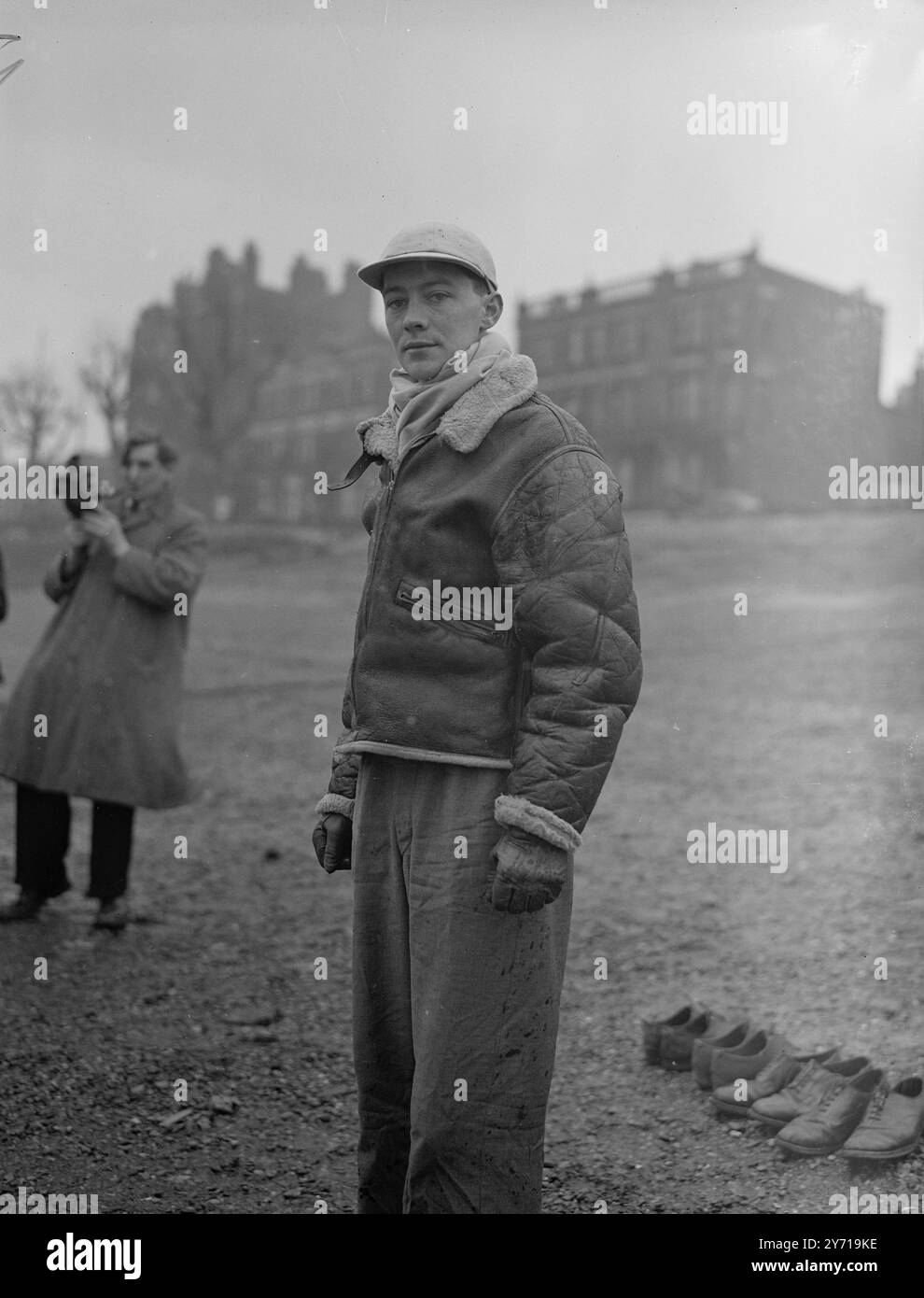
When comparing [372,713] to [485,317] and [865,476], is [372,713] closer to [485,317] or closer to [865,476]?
[485,317]

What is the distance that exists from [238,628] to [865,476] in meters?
3.76

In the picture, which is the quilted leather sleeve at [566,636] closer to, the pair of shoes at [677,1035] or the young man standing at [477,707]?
the young man standing at [477,707]

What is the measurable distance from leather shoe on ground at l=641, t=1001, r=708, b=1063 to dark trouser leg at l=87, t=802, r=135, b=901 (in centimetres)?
197

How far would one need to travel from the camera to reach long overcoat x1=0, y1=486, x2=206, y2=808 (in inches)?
164

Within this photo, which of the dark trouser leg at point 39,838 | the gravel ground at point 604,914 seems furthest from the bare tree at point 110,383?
the dark trouser leg at point 39,838

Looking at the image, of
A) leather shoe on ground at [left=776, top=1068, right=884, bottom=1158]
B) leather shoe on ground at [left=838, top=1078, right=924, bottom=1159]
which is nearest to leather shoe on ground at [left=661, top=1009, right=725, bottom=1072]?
leather shoe on ground at [left=776, top=1068, right=884, bottom=1158]

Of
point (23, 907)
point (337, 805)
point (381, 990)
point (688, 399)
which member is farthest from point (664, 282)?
point (23, 907)

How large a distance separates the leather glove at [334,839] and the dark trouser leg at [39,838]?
220 cm

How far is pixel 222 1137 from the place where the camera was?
2.94m

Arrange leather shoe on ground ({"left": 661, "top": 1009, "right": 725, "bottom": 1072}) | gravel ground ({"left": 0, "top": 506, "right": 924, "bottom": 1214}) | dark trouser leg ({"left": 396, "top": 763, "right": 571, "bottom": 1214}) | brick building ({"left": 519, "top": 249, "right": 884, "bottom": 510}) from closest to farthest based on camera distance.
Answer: dark trouser leg ({"left": 396, "top": 763, "right": 571, "bottom": 1214})
gravel ground ({"left": 0, "top": 506, "right": 924, "bottom": 1214})
leather shoe on ground ({"left": 661, "top": 1009, "right": 725, "bottom": 1072})
brick building ({"left": 519, "top": 249, "right": 884, "bottom": 510})

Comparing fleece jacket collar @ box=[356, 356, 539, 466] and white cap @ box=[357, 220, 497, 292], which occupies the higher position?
white cap @ box=[357, 220, 497, 292]

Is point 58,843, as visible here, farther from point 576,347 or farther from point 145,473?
point 576,347

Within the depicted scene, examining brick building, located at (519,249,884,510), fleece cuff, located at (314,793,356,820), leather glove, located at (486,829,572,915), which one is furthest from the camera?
brick building, located at (519,249,884,510)

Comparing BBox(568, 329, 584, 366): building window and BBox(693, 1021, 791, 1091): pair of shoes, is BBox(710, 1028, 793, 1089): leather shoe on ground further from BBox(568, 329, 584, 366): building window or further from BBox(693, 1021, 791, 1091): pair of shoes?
BBox(568, 329, 584, 366): building window
